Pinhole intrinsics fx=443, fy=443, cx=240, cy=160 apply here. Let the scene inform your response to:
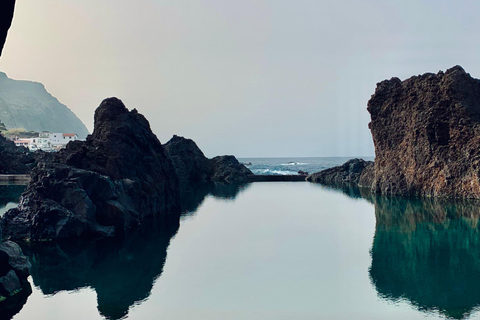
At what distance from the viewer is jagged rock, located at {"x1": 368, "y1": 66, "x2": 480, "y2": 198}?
2498 inches

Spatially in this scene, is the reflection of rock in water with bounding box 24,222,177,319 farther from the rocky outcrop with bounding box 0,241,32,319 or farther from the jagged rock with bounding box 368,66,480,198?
the jagged rock with bounding box 368,66,480,198

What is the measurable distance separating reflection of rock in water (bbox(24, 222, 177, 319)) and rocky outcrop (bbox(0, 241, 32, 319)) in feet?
3.57

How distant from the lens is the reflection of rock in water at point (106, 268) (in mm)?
21469

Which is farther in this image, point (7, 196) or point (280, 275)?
point (7, 196)

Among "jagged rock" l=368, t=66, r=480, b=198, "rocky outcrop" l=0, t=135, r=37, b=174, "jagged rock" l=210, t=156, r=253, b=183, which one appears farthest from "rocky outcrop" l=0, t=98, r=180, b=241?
"jagged rock" l=210, t=156, r=253, b=183

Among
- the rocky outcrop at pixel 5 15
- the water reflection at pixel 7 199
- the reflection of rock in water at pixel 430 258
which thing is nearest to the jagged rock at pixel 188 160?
the water reflection at pixel 7 199

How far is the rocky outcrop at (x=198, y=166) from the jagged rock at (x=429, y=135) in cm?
4776

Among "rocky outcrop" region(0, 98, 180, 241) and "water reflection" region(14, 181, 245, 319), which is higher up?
"rocky outcrop" region(0, 98, 180, 241)

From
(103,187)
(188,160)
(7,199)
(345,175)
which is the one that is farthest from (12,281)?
(188,160)

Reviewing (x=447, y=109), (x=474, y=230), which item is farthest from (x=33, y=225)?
(x=447, y=109)

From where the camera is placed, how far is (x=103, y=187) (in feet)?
121

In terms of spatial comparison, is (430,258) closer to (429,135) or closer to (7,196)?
(429,135)

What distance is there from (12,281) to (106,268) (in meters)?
6.59

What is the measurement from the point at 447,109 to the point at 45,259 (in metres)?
59.6
